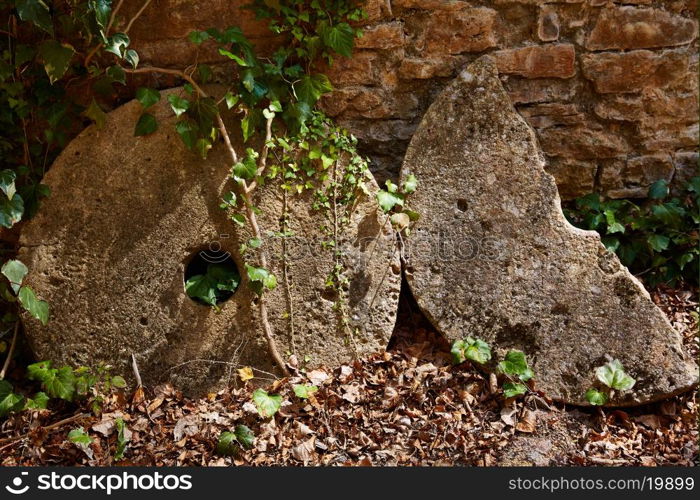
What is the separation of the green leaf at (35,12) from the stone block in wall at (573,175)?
229 cm

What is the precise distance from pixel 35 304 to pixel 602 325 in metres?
2.36

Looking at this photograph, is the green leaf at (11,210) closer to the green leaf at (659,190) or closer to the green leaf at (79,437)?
the green leaf at (79,437)

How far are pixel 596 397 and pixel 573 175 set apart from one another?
110 cm

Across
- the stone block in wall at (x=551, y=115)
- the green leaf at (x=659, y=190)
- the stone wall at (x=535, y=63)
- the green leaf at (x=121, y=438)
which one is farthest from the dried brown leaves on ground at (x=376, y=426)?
the stone block in wall at (x=551, y=115)

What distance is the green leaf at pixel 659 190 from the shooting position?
3.22 metres

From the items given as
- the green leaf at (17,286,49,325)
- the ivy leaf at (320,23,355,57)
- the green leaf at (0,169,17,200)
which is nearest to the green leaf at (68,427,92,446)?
the green leaf at (17,286,49,325)

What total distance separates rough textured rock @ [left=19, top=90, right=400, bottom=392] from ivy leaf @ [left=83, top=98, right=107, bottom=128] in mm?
152

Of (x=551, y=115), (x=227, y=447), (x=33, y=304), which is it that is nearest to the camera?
(x=227, y=447)

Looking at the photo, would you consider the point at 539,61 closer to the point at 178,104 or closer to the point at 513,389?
the point at 513,389

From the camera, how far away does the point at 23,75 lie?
10.1 feet

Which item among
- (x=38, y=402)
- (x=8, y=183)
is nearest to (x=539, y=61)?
(x=8, y=183)

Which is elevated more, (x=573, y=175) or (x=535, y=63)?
(x=535, y=63)

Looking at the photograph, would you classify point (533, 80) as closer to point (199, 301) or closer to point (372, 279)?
point (372, 279)

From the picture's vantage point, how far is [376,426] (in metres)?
2.72
